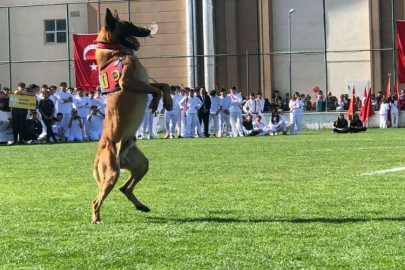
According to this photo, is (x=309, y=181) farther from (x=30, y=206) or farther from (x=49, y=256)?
(x=49, y=256)

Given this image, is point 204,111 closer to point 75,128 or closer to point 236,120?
point 236,120

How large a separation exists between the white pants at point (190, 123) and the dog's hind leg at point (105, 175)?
26.5 metres

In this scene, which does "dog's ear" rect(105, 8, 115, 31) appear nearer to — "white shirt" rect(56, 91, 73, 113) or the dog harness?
the dog harness

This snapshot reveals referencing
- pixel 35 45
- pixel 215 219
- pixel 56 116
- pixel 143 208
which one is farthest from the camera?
pixel 35 45

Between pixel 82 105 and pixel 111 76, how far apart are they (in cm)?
2529

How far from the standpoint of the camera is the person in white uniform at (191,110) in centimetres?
3628

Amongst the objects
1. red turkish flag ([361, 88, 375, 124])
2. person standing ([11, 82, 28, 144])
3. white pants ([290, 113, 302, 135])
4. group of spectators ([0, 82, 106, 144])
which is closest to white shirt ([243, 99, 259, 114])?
white pants ([290, 113, 302, 135])

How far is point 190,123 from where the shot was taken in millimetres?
36281

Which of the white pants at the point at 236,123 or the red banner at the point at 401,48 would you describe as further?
the red banner at the point at 401,48

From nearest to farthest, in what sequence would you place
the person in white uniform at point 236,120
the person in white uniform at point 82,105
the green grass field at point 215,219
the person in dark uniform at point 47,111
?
the green grass field at point 215,219 < the person in dark uniform at point 47,111 < the person in white uniform at point 82,105 < the person in white uniform at point 236,120

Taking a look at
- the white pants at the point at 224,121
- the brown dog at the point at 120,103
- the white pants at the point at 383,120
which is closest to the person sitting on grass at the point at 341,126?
the white pants at the point at 224,121

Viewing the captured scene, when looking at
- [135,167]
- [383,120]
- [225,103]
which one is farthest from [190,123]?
[135,167]

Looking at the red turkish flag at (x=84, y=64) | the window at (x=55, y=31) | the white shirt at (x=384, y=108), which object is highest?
the window at (x=55, y=31)

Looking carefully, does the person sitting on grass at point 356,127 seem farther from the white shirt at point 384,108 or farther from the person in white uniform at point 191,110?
the person in white uniform at point 191,110
